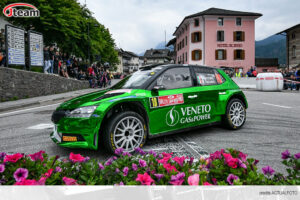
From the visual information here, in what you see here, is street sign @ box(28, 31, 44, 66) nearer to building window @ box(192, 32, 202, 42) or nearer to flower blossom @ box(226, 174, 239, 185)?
flower blossom @ box(226, 174, 239, 185)

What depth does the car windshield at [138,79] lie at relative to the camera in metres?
4.60

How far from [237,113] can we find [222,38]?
43.9m

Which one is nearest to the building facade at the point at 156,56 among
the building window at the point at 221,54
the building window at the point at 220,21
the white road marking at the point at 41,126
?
the building window at the point at 220,21

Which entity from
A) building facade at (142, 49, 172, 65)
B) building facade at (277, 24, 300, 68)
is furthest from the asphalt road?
building facade at (142, 49, 172, 65)

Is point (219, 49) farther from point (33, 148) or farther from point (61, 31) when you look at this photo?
point (33, 148)

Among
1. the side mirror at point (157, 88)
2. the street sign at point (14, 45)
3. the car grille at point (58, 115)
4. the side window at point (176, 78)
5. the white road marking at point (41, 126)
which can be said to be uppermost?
the street sign at point (14, 45)

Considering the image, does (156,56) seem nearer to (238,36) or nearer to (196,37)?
(196,37)

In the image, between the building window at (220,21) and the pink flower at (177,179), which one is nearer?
the pink flower at (177,179)

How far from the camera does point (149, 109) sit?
14.0ft

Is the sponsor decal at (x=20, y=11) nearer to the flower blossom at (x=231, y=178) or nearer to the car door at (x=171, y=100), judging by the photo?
the car door at (x=171, y=100)

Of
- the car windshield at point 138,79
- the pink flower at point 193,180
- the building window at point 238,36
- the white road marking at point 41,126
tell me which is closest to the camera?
the pink flower at point 193,180

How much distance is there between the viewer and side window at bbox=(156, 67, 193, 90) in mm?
4700

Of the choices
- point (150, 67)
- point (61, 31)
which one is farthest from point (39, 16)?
point (150, 67)

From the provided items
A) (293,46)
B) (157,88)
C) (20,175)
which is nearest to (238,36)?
(293,46)
